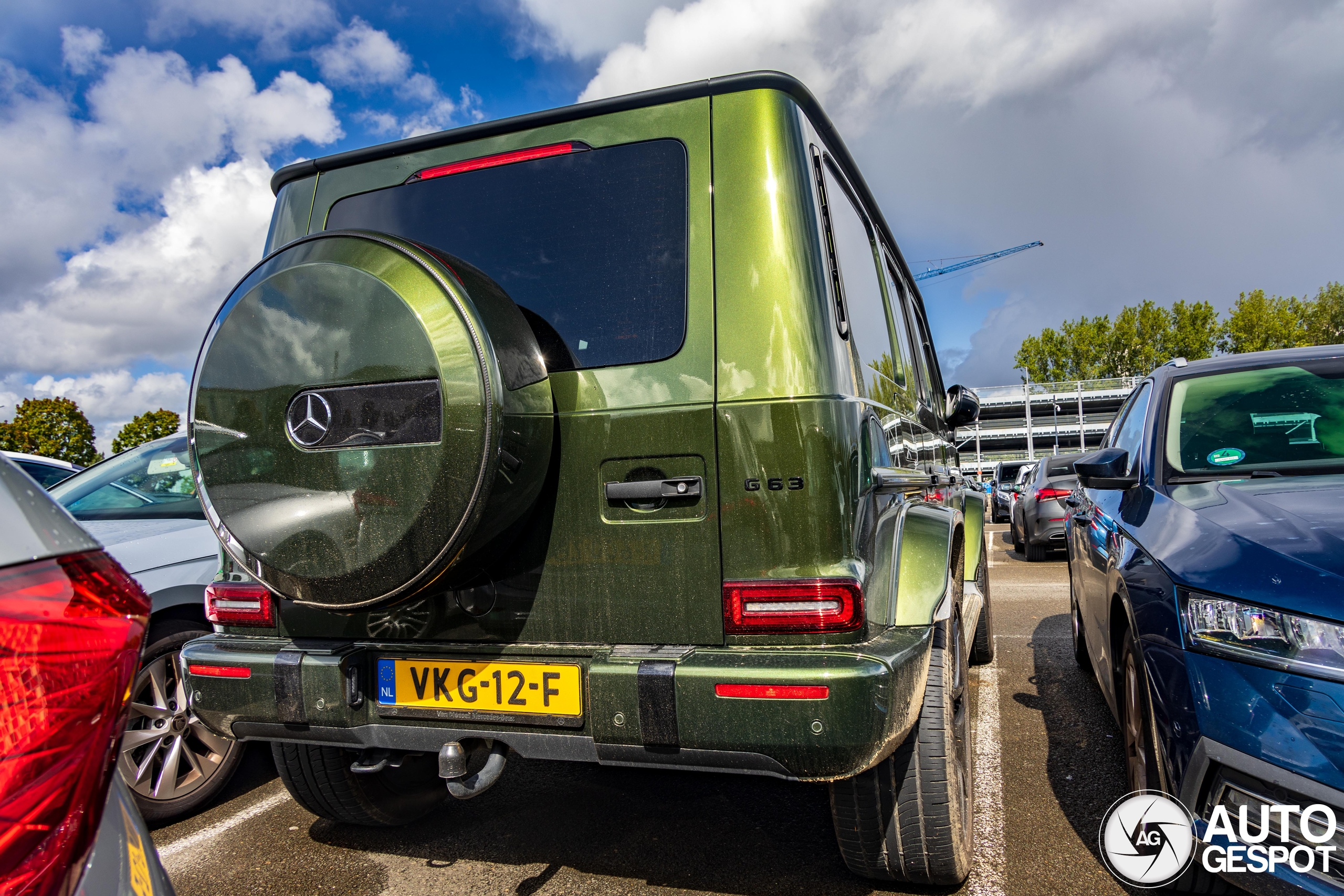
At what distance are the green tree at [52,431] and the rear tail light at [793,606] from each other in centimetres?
5320

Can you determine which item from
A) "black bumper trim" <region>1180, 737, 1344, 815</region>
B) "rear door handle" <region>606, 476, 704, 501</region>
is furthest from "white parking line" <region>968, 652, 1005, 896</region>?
"rear door handle" <region>606, 476, 704, 501</region>

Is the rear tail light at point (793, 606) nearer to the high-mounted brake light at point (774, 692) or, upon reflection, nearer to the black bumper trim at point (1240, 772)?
the high-mounted brake light at point (774, 692)

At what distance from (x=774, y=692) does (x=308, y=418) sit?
1.28 metres

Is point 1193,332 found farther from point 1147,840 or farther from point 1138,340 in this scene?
point 1147,840

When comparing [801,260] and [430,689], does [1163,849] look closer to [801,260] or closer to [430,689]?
[801,260]

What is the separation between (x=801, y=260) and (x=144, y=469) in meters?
3.71

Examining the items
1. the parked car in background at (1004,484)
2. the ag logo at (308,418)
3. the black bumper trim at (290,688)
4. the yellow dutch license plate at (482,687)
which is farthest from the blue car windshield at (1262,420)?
the parked car in background at (1004,484)

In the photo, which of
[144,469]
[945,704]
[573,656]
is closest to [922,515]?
[945,704]

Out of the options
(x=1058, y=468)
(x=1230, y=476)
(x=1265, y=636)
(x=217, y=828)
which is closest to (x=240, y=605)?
(x=217, y=828)

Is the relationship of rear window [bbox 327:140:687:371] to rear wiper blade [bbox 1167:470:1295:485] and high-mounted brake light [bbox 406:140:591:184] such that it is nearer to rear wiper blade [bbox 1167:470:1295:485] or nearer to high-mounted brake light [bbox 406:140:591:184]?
high-mounted brake light [bbox 406:140:591:184]

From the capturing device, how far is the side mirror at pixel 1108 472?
3068mm

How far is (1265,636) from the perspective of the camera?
6.09 feet

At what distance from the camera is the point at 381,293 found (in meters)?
1.92

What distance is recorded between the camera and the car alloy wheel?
3.07 m
